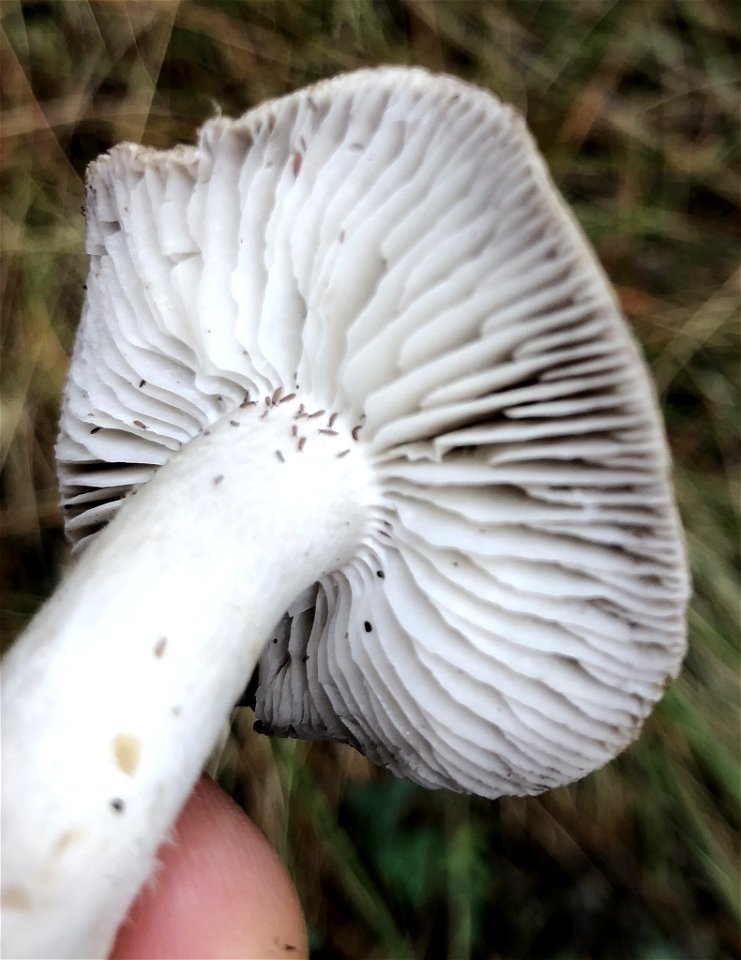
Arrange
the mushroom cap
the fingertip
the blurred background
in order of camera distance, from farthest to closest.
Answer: the blurred background, the fingertip, the mushroom cap

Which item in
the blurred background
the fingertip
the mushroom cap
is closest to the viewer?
the mushroom cap

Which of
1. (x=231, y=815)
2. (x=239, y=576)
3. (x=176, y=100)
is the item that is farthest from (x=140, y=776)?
(x=176, y=100)

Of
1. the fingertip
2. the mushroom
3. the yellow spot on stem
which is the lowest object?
the fingertip

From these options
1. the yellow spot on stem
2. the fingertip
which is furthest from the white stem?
the fingertip

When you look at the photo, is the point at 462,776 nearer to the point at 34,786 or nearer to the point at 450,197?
the point at 34,786

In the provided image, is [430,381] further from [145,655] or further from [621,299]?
[621,299]

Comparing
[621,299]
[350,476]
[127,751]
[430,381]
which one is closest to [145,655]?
[127,751]

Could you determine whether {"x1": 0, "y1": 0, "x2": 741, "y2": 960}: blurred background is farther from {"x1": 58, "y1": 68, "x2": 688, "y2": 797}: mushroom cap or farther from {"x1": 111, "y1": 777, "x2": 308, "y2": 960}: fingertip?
{"x1": 58, "y1": 68, "x2": 688, "y2": 797}: mushroom cap
